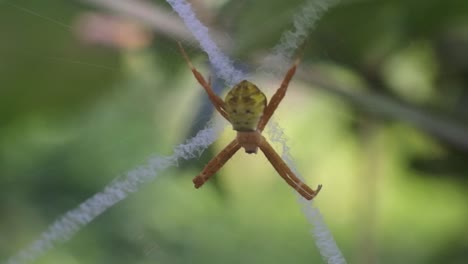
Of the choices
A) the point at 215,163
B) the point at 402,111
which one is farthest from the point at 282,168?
the point at 402,111

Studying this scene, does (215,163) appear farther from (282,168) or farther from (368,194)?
(368,194)

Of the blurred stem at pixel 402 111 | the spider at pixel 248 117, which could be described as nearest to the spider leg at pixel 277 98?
the spider at pixel 248 117

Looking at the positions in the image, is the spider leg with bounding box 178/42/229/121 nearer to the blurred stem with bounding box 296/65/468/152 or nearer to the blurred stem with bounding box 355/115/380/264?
the blurred stem with bounding box 296/65/468/152

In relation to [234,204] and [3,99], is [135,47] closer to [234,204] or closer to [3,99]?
[3,99]

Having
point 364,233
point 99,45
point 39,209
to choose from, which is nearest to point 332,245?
point 364,233

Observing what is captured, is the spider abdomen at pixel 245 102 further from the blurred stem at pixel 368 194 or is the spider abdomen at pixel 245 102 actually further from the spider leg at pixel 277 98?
the blurred stem at pixel 368 194

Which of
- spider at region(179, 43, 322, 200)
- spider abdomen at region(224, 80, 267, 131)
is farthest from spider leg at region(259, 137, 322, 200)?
spider abdomen at region(224, 80, 267, 131)
